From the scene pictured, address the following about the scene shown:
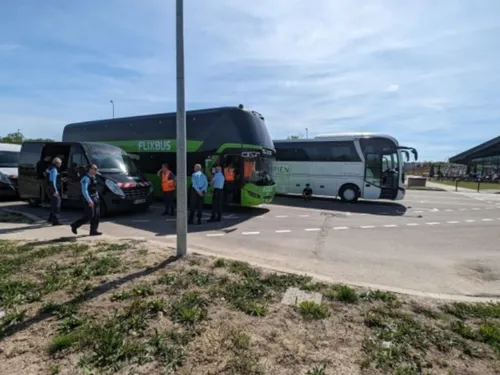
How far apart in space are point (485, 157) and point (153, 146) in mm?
77998

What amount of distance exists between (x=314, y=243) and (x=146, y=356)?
559 centimetres

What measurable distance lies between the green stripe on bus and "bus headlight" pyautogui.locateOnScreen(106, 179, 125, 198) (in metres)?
3.63

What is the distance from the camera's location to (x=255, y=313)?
3.75m

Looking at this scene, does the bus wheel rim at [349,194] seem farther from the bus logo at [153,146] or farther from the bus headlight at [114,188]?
the bus headlight at [114,188]

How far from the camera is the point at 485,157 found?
71.5 metres

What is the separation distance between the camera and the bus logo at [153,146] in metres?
14.5

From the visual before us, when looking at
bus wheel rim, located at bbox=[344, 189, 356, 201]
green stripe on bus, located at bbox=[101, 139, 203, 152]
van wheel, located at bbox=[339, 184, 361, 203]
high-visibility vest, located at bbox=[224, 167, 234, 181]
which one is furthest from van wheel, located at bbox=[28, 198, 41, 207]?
bus wheel rim, located at bbox=[344, 189, 356, 201]

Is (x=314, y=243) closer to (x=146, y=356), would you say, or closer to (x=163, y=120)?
(x=146, y=356)

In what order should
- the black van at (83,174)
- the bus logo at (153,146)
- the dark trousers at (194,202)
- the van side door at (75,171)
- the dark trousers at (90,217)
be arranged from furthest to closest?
1. the bus logo at (153,146)
2. the van side door at (75,171)
3. the black van at (83,174)
4. the dark trousers at (194,202)
5. the dark trousers at (90,217)

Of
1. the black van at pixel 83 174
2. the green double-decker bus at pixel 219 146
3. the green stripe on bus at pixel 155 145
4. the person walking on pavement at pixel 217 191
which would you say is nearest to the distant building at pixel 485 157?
the green double-decker bus at pixel 219 146

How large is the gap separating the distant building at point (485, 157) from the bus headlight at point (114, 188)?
52.9 meters

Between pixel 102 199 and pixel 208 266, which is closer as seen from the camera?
pixel 208 266

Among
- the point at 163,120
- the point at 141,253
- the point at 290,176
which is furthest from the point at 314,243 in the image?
the point at 290,176

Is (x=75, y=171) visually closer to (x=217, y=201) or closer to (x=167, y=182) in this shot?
(x=167, y=182)
